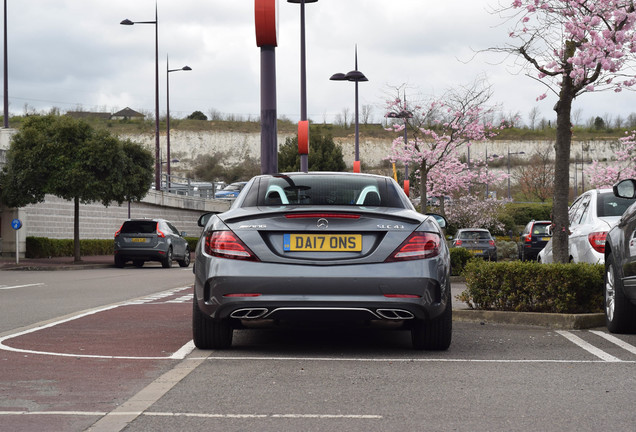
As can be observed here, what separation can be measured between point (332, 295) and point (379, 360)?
24.9 inches

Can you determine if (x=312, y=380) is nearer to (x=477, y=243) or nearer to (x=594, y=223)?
(x=594, y=223)

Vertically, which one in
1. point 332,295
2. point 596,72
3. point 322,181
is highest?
point 596,72

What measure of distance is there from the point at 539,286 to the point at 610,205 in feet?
10.0

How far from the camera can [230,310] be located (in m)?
6.87

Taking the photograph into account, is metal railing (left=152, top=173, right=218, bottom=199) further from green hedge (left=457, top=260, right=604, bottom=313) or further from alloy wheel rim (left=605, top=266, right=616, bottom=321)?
alloy wheel rim (left=605, top=266, right=616, bottom=321)

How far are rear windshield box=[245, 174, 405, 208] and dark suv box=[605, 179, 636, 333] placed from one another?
2076mm

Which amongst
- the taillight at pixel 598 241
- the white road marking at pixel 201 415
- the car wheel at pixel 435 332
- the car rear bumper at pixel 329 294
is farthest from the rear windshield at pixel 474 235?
the white road marking at pixel 201 415

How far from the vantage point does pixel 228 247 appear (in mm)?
6895

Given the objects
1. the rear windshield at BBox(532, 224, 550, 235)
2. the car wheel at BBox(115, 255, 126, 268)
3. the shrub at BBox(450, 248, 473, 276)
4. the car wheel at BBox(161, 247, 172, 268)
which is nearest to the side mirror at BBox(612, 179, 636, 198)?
the shrub at BBox(450, 248, 473, 276)

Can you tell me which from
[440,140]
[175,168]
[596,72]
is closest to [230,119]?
[175,168]

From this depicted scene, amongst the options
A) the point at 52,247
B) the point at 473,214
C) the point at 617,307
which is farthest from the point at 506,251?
the point at 617,307

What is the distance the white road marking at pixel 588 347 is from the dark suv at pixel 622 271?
0.41 meters

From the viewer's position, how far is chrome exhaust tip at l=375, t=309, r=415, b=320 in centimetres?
682

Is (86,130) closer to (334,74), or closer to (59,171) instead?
(59,171)
